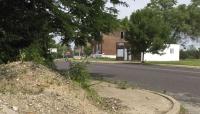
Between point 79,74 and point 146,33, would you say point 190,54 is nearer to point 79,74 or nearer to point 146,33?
point 146,33

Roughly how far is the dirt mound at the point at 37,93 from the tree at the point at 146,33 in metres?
48.1

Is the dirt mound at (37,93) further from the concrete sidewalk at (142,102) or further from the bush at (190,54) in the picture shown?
the bush at (190,54)

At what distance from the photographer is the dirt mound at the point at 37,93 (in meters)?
8.92

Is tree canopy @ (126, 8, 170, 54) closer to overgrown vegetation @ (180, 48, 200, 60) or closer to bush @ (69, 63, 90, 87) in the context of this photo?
overgrown vegetation @ (180, 48, 200, 60)

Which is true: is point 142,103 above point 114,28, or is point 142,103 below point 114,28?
below

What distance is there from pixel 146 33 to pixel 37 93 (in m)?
50.9

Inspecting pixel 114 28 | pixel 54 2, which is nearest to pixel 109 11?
pixel 114 28

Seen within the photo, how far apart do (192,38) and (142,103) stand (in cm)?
8772

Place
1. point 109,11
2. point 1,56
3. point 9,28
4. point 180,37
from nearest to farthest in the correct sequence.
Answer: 1. point 1,56
2. point 9,28
3. point 109,11
4. point 180,37

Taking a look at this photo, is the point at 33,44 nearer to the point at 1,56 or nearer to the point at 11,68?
the point at 1,56

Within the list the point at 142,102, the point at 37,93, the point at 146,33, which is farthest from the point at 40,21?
the point at 146,33

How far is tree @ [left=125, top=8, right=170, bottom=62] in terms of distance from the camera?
5916cm

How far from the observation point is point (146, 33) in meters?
59.9

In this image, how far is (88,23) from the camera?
19281 mm
